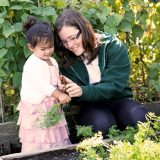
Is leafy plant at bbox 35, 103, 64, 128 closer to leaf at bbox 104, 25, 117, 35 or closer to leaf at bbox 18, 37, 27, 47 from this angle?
leaf at bbox 18, 37, 27, 47

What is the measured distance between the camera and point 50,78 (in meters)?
2.73

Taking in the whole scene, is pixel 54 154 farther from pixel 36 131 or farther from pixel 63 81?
pixel 63 81

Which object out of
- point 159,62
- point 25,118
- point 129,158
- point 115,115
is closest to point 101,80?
point 115,115

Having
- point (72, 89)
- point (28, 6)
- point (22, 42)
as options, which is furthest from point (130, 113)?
point (28, 6)

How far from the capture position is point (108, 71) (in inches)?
112

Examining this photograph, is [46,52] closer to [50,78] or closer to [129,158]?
[50,78]

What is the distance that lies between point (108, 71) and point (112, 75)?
0.11 ft

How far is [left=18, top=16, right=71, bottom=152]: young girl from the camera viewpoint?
8.61 ft

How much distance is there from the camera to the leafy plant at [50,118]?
2.63 meters

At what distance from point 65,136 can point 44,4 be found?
822 mm

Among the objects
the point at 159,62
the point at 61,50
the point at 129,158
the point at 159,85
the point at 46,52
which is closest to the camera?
the point at 129,158

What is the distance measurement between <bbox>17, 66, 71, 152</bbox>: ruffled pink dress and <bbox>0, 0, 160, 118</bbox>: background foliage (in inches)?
10.0

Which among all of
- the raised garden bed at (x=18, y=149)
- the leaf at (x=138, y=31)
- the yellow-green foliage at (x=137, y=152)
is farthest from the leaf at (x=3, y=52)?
the yellow-green foliage at (x=137, y=152)

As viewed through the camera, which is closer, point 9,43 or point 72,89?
point 72,89
